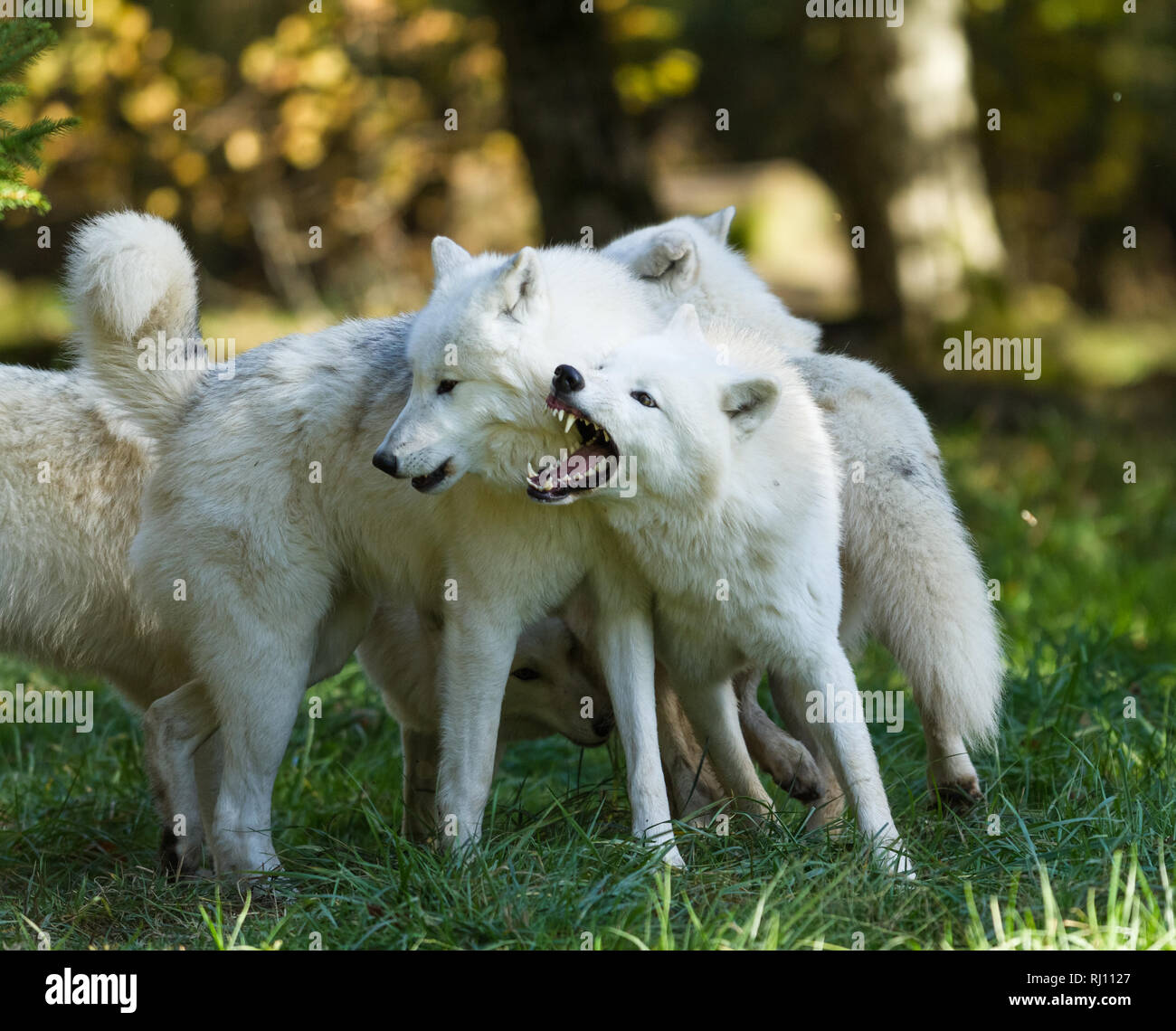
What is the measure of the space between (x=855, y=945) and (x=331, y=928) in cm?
144

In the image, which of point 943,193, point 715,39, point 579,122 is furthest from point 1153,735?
point 715,39

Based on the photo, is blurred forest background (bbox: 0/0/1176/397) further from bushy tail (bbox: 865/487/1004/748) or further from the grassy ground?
bushy tail (bbox: 865/487/1004/748)

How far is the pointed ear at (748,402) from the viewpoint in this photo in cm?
403

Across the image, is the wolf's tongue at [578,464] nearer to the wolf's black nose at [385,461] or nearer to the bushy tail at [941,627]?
the wolf's black nose at [385,461]

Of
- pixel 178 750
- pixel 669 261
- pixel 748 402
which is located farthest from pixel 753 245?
pixel 748 402

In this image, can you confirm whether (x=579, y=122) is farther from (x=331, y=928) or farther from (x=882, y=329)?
(x=331, y=928)

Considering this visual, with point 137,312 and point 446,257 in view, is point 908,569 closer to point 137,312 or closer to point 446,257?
point 446,257

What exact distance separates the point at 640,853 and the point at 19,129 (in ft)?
9.71

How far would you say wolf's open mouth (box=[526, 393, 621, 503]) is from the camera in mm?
3865

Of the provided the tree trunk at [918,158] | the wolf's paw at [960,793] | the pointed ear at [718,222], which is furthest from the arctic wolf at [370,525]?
the tree trunk at [918,158]

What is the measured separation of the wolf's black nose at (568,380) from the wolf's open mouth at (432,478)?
1.47ft

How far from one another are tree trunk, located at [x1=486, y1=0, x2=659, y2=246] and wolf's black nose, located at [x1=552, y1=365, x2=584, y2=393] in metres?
5.61

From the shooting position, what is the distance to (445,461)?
409 centimetres

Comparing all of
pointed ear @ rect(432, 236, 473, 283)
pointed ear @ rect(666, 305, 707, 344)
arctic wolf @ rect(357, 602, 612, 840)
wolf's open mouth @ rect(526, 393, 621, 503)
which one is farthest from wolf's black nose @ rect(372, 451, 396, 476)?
arctic wolf @ rect(357, 602, 612, 840)
